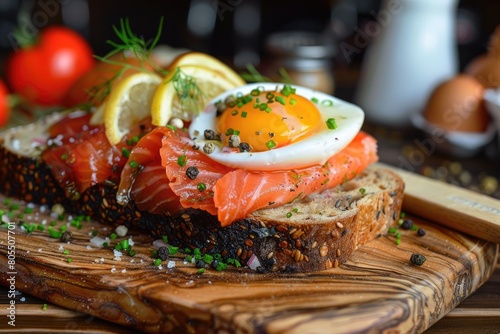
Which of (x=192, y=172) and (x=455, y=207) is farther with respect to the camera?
(x=455, y=207)

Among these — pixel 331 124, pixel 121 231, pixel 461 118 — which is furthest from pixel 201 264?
pixel 461 118

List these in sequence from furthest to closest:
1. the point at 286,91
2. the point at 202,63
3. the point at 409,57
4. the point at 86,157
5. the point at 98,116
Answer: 1. the point at 409,57
2. the point at 202,63
3. the point at 98,116
4. the point at 86,157
5. the point at 286,91

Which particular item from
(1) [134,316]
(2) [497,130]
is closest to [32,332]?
(1) [134,316]

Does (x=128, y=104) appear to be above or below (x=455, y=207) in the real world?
above

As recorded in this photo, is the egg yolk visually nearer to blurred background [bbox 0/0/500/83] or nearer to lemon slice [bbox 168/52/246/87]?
lemon slice [bbox 168/52/246/87]

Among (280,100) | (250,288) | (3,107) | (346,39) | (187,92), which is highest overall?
(280,100)

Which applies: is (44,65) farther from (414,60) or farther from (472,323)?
(472,323)

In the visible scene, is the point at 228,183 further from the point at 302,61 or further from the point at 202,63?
the point at 302,61

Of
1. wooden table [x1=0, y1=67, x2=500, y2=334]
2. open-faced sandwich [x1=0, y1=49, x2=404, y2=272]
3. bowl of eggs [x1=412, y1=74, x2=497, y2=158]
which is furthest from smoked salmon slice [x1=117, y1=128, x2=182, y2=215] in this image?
bowl of eggs [x1=412, y1=74, x2=497, y2=158]
